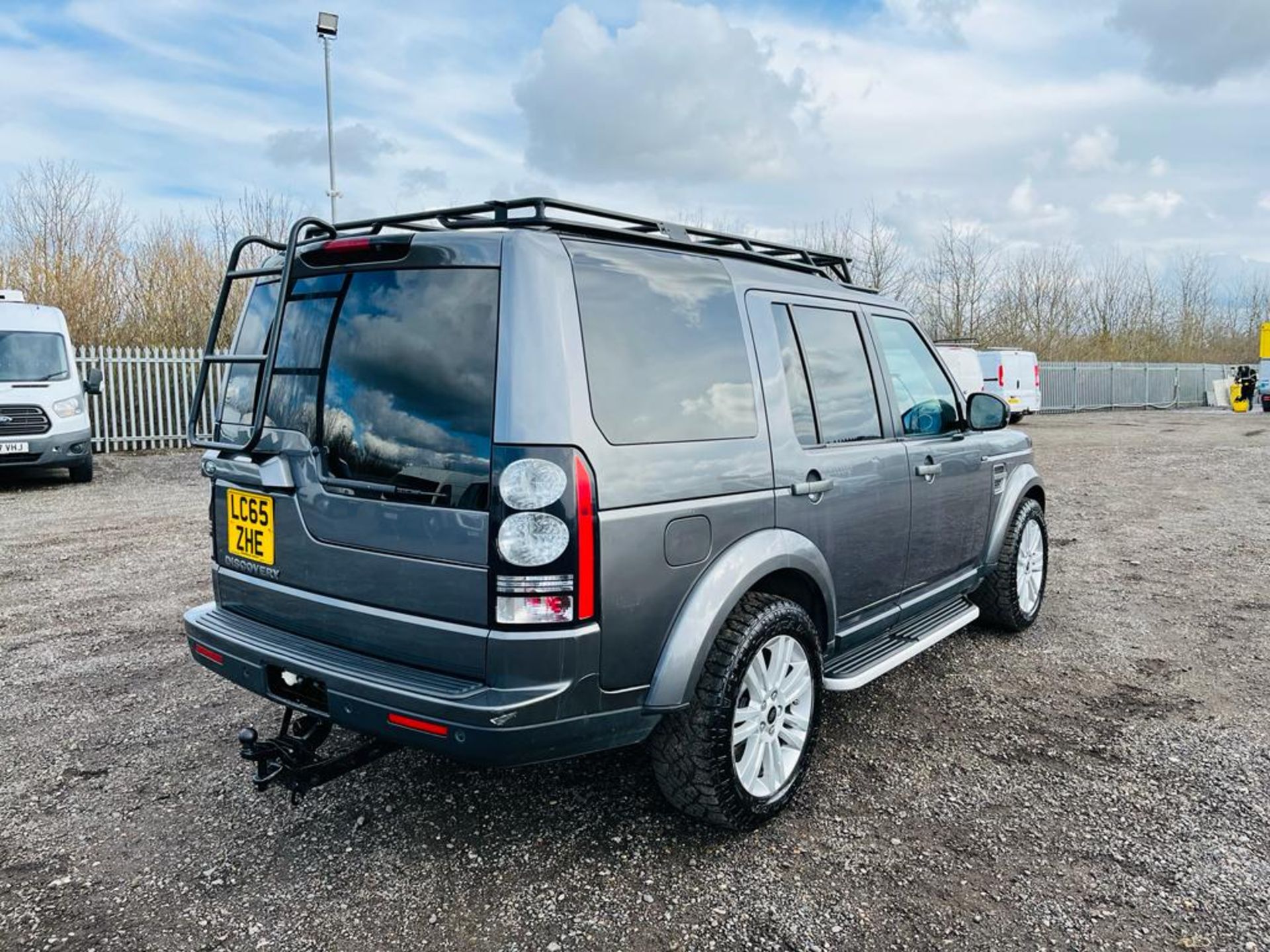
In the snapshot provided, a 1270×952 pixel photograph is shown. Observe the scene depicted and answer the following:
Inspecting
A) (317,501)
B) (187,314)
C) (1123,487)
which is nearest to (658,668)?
(317,501)

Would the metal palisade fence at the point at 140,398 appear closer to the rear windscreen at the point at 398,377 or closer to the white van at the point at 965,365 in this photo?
the rear windscreen at the point at 398,377

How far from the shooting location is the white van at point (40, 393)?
10.4 meters

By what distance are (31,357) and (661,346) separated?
1122 centimetres

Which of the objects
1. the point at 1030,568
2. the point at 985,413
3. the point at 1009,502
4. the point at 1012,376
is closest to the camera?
the point at 985,413

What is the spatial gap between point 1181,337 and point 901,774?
1836 inches

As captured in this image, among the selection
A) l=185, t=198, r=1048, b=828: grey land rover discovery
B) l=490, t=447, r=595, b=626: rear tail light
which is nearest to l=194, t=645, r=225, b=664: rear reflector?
l=185, t=198, r=1048, b=828: grey land rover discovery

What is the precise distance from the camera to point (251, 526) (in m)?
3.02

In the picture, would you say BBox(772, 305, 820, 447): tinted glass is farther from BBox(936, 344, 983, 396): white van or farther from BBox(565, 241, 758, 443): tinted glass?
BBox(936, 344, 983, 396): white van

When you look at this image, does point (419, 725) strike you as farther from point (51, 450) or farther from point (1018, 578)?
point (51, 450)

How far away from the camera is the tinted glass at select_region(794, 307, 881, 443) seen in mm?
3457

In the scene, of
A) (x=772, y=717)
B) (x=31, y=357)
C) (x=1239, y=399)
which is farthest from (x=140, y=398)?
(x=1239, y=399)

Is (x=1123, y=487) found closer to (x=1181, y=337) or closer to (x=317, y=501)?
(x=317, y=501)

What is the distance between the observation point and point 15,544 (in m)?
7.71

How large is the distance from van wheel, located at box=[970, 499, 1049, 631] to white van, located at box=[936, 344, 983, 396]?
12914 mm
